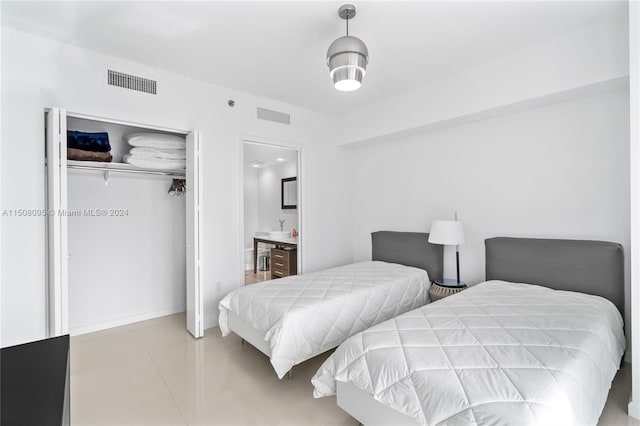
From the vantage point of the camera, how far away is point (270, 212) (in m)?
6.48

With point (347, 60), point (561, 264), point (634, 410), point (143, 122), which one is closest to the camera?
point (634, 410)

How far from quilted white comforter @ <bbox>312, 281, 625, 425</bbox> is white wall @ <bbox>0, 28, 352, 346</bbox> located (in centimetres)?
224

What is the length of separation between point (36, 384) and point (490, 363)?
5.61 feet

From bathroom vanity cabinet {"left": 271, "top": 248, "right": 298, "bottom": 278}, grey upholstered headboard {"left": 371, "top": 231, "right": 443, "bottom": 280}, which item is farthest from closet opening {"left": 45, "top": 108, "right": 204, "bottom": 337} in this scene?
grey upholstered headboard {"left": 371, "top": 231, "right": 443, "bottom": 280}

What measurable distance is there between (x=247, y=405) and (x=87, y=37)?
3.07 metres

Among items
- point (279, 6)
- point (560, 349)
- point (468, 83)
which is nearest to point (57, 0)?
point (279, 6)

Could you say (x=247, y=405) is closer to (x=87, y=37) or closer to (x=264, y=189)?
(x=87, y=37)

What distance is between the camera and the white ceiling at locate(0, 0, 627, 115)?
2150 millimetres

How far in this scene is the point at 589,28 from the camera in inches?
94.0

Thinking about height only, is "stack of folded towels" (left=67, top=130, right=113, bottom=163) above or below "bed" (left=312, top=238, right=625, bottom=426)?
above

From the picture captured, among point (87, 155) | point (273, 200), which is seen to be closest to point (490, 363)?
point (87, 155)

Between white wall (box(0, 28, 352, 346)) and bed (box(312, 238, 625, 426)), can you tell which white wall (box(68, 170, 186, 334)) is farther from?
bed (box(312, 238, 625, 426))

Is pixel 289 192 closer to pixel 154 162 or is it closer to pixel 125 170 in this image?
pixel 154 162

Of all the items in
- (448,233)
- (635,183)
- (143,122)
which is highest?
(143,122)
